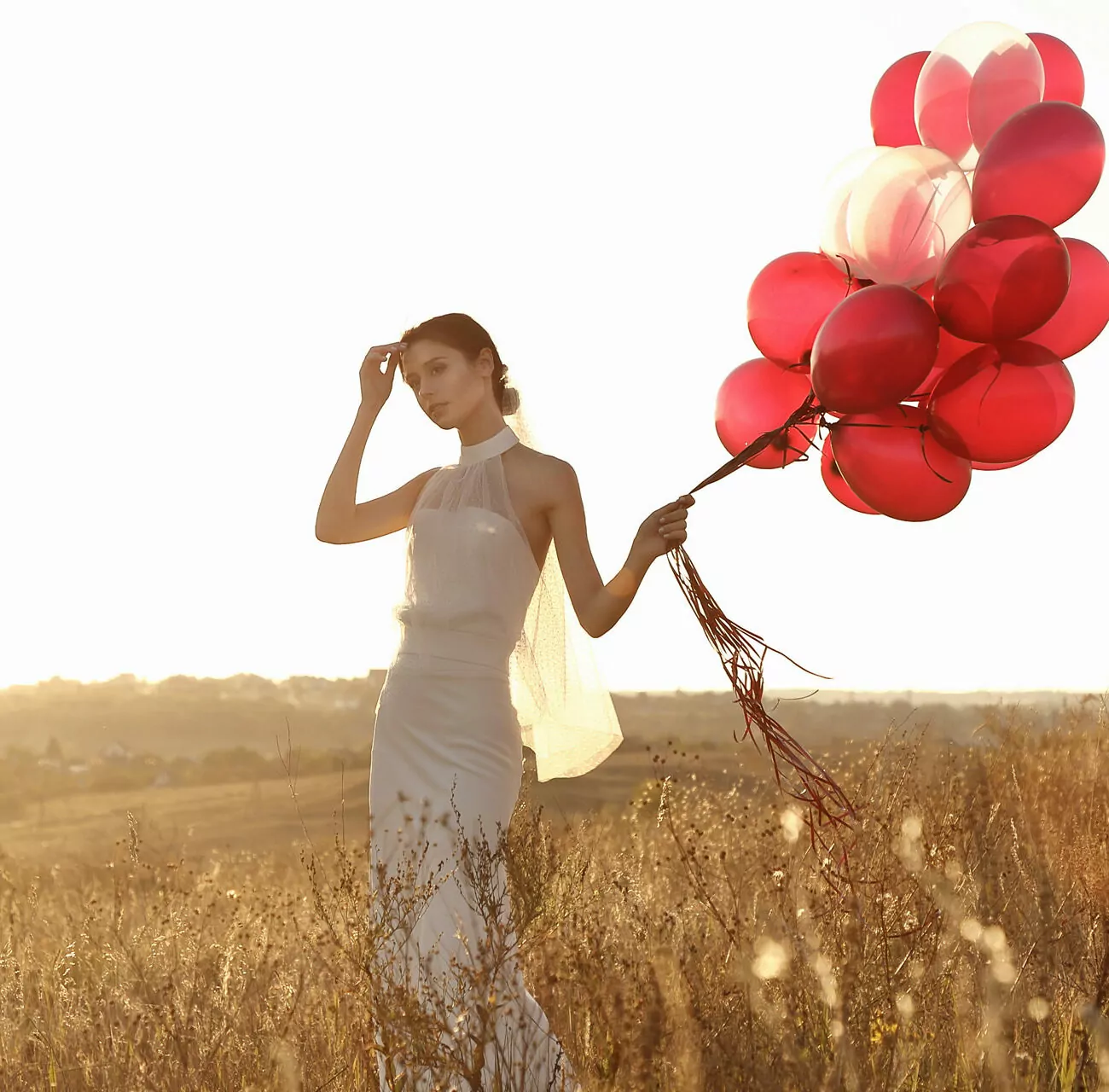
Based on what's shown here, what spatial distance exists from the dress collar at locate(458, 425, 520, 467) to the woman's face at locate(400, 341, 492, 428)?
0.09 m

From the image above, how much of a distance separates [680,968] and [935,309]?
1855 millimetres

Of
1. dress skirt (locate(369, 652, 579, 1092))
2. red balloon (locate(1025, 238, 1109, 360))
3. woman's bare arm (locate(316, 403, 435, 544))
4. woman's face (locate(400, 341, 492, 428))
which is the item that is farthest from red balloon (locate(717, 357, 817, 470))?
dress skirt (locate(369, 652, 579, 1092))

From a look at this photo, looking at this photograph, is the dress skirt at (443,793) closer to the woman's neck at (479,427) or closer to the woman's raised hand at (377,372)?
the woman's neck at (479,427)

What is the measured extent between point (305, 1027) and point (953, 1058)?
6.09 ft

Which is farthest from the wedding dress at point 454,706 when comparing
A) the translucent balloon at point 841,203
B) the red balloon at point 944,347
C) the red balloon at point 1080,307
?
the red balloon at point 1080,307

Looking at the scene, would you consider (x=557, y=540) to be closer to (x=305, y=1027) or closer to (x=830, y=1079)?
(x=830, y=1079)

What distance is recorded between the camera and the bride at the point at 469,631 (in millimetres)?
2777

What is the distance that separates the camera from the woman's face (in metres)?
3.13

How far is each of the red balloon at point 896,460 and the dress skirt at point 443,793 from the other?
1.14m

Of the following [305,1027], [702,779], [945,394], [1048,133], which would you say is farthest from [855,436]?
[702,779]

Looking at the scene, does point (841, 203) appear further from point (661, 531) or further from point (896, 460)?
point (661, 531)

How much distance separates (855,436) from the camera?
9.98ft

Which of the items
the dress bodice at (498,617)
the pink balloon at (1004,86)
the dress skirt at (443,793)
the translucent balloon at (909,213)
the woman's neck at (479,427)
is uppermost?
the pink balloon at (1004,86)

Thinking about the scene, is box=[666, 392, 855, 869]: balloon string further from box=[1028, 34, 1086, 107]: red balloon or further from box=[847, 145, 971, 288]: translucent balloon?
box=[1028, 34, 1086, 107]: red balloon
